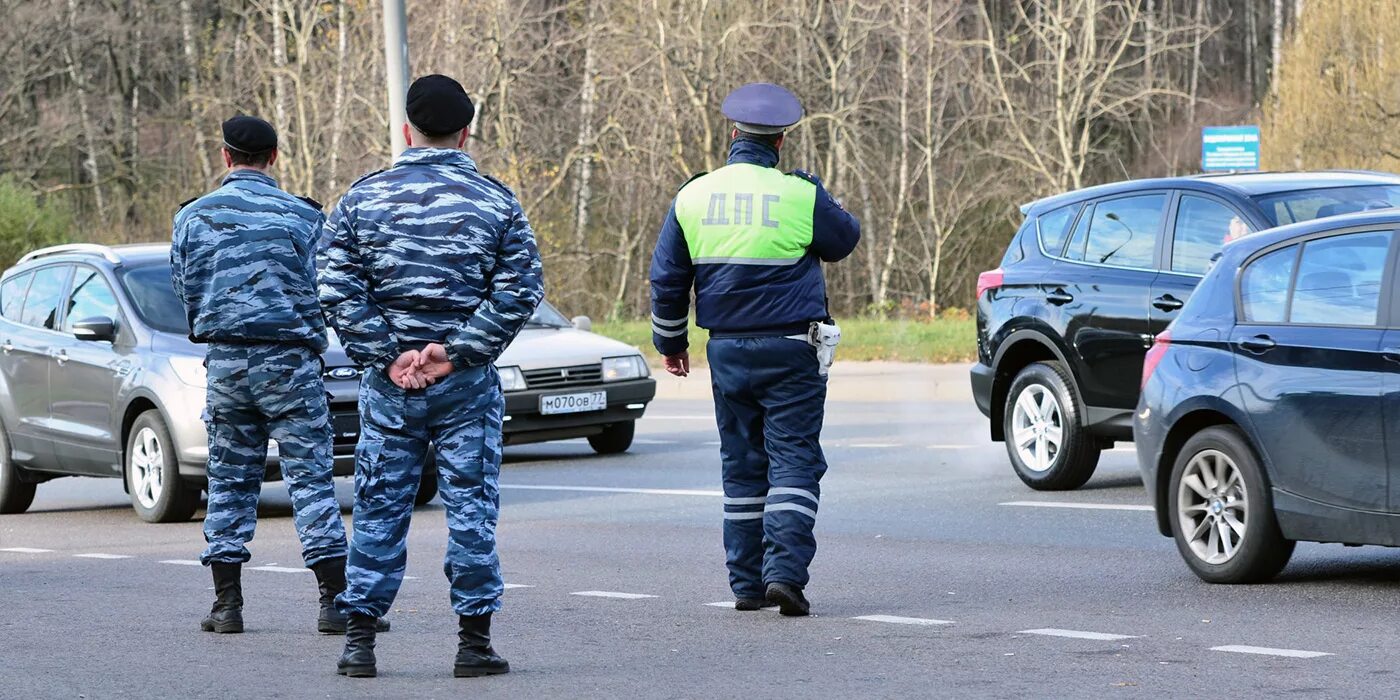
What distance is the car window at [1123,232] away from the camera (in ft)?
39.6

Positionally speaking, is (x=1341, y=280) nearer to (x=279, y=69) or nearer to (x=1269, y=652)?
(x=1269, y=652)

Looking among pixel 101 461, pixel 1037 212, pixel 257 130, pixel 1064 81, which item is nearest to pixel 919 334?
pixel 1064 81

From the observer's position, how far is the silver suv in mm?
12164

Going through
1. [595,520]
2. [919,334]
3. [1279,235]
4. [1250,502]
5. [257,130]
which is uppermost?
[257,130]

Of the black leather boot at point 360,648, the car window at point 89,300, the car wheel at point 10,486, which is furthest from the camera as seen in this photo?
the car wheel at point 10,486

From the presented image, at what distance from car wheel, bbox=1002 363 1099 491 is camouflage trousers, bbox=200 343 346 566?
5.68m

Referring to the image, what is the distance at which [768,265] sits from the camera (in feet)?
25.9

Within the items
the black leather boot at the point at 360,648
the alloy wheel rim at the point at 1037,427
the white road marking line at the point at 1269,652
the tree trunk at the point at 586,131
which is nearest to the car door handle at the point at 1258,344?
the white road marking line at the point at 1269,652

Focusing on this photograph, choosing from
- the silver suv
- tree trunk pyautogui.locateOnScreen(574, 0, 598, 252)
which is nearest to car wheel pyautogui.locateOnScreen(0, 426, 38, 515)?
the silver suv

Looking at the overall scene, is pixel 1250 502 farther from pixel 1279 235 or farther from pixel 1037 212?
pixel 1037 212

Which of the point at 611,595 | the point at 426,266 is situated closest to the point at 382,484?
the point at 426,266

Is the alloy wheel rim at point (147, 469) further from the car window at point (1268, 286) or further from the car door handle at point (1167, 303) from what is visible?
the car window at point (1268, 286)

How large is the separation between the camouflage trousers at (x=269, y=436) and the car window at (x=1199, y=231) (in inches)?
215

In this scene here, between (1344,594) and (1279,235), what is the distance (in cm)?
150
